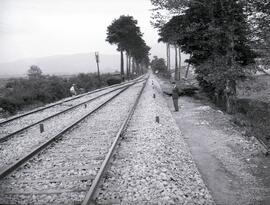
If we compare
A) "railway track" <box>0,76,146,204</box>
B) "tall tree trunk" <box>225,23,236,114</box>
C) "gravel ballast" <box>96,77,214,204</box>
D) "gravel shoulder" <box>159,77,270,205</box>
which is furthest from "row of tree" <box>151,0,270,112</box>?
"railway track" <box>0,76,146,204</box>

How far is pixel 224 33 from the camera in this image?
14125 millimetres

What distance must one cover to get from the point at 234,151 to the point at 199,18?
10849 millimetres

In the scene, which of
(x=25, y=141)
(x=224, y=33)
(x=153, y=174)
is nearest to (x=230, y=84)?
(x=224, y=33)

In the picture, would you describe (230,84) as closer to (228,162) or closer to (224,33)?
(224,33)

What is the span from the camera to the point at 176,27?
56.1 ft

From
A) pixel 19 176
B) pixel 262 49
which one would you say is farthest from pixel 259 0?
pixel 19 176

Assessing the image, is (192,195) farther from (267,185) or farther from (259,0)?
(259,0)

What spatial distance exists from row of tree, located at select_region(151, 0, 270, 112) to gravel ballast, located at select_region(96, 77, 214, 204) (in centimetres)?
661

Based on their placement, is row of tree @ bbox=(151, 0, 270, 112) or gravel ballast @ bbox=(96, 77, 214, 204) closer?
gravel ballast @ bbox=(96, 77, 214, 204)

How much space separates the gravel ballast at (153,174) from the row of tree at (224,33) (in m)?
6.61

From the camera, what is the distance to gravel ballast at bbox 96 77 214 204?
499 centimetres

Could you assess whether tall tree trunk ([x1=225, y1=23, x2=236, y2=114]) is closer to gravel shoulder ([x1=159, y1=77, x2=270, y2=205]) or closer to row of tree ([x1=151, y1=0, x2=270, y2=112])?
row of tree ([x1=151, y1=0, x2=270, y2=112])

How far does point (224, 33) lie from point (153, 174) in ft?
35.5

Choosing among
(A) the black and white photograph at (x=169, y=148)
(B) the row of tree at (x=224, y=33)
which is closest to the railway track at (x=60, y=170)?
(A) the black and white photograph at (x=169, y=148)
